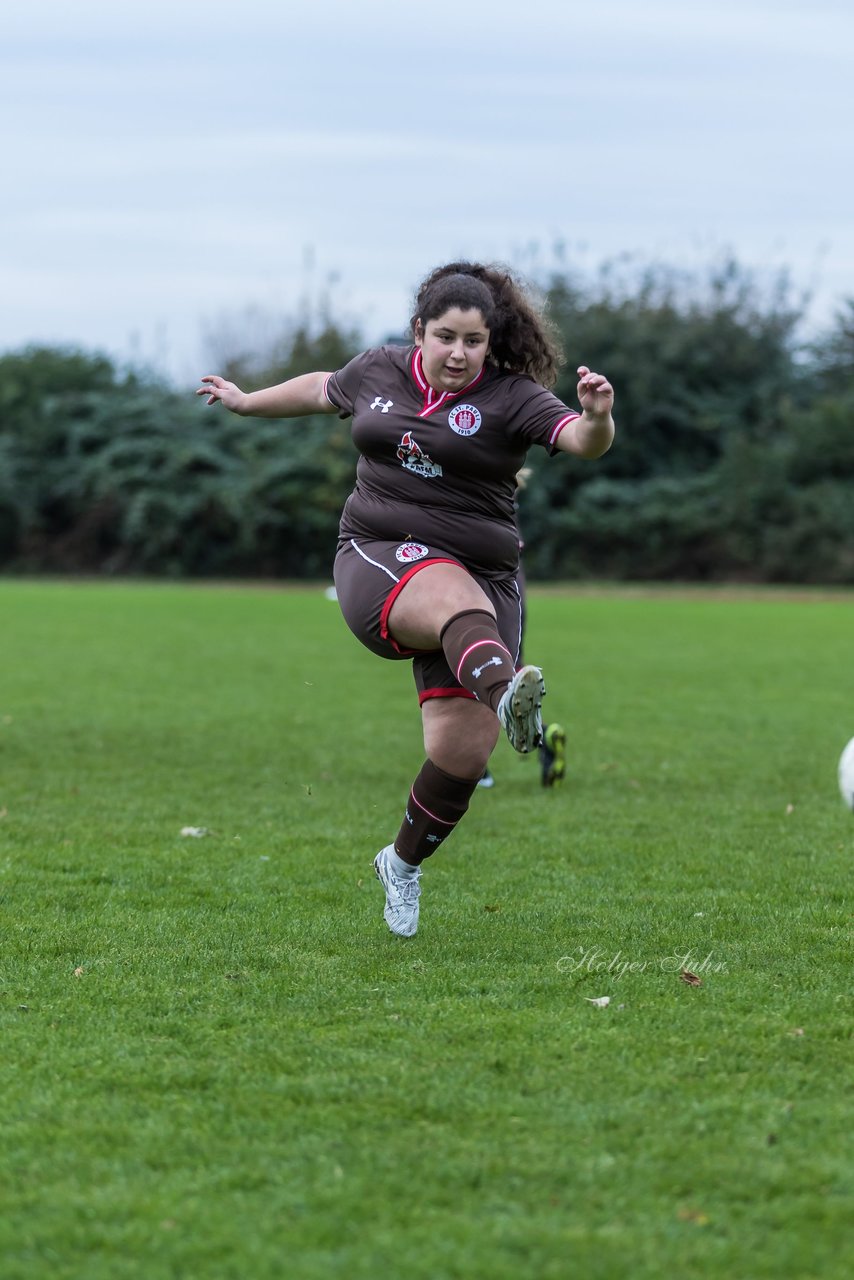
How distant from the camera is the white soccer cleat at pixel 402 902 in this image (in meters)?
5.04

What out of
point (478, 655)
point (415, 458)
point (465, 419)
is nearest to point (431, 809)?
point (478, 655)

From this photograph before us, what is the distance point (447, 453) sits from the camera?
16.0 feet

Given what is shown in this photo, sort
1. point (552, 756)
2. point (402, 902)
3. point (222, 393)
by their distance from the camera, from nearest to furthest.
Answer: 1. point (402, 902)
2. point (222, 393)
3. point (552, 756)

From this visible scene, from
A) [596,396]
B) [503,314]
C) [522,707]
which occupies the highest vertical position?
[503,314]

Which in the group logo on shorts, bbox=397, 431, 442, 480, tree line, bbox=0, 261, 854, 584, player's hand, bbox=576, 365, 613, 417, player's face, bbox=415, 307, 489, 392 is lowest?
tree line, bbox=0, 261, 854, 584

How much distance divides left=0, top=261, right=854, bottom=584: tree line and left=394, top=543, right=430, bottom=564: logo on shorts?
29.8 meters

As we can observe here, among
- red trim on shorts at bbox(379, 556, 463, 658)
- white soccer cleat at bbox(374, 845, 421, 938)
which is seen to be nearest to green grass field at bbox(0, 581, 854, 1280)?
white soccer cleat at bbox(374, 845, 421, 938)

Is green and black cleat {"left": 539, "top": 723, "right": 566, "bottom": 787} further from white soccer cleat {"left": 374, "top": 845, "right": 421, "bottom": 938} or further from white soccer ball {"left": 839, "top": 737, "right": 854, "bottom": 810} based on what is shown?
white soccer ball {"left": 839, "top": 737, "right": 854, "bottom": 810}

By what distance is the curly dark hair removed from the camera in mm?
4910

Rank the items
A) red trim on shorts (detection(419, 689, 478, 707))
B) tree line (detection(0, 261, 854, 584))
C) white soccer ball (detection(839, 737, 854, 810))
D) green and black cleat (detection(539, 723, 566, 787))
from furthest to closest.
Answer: tree line (detection(0, 261, 854, 584)), green and black cleat (detection(539, 723, 566, 787)), red trim on shorts (detection(419, 689, 478, 707)), white soccer ball (detection(839, 737, 854, 810))

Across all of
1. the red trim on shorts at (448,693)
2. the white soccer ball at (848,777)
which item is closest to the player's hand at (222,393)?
the red trim on shorts at (448,693)

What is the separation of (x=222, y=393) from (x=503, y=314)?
1.15 m

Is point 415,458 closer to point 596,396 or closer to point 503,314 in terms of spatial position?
point 503,314

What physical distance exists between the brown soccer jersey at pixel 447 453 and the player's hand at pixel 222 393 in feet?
1.67
